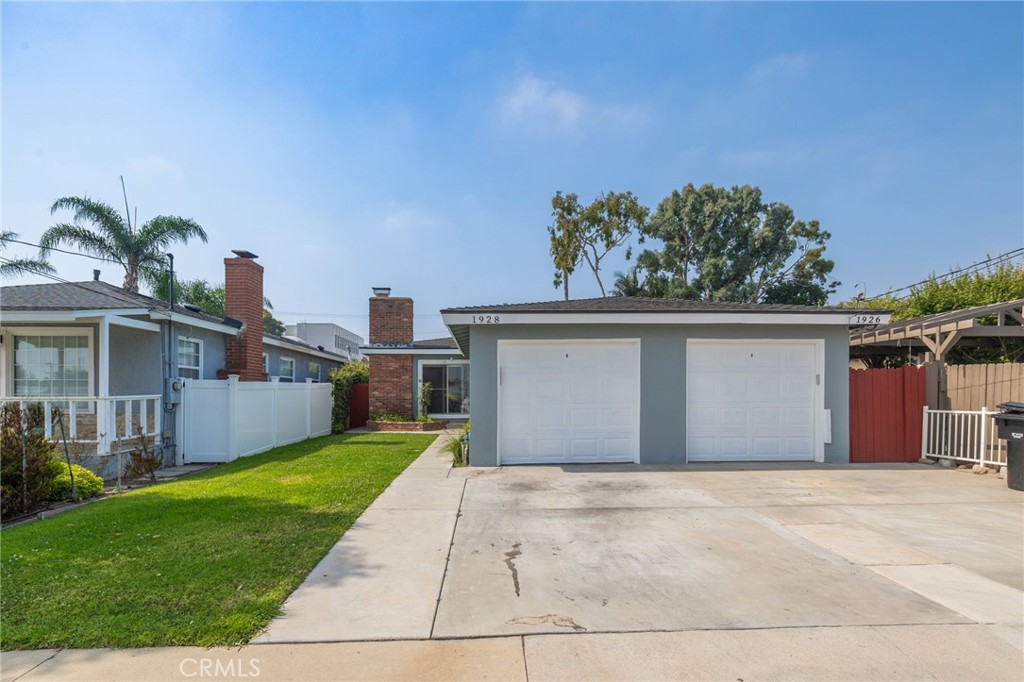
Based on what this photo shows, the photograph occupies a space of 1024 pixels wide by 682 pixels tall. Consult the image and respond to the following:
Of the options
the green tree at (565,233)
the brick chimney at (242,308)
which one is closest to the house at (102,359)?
the brick chimney at (242,308)

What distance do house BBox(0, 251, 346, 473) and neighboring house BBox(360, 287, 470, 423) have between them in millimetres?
5858

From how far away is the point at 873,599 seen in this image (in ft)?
11.7

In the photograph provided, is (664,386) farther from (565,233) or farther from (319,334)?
(319,334)

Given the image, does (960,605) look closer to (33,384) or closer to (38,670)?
(38,670)

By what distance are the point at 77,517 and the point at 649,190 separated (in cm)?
2919

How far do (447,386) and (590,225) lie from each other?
16014 millimetres

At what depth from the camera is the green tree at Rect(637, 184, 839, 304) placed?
1092 inches

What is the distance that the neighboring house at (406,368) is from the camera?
17.3 m

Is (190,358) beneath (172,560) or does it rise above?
above

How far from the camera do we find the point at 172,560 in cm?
427

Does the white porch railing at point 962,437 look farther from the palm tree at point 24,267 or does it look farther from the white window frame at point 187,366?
the palm tree at point 24,267

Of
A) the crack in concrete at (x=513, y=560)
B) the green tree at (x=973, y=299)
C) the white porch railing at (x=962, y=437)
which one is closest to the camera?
the crack in concrete at (x=513, y=560)

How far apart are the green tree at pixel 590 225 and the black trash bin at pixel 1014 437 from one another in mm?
22707

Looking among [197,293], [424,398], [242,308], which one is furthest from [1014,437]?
[197,293]
